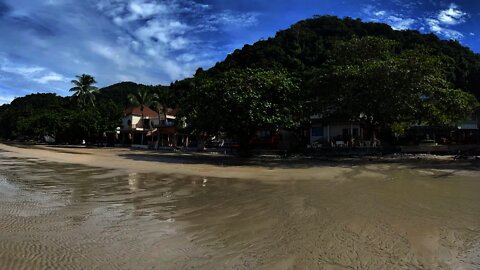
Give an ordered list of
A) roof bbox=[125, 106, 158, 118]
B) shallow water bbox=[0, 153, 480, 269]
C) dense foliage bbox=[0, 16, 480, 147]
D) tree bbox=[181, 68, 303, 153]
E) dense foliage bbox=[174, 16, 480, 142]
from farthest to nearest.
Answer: roof bbox=[125, 106, 158, 118]
tree bbox=[181, 68, 303, 153]
dense foliage bbox=[0, 16, 480, 147]
dense foliage bbox=[174, 16, 480, 142]
shallow water bbox=[0, 153, 480, 269]

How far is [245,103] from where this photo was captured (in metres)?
28.1

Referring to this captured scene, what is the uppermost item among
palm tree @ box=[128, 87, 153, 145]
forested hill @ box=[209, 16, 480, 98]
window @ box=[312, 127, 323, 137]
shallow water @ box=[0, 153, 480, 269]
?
forested hill @ box=[209, 16, 480, 98]

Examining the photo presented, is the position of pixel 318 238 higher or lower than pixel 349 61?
lower

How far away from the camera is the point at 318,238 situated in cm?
767

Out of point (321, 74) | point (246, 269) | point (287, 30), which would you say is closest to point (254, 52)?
point (287, 30)

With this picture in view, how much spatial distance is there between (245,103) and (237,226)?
19976mm

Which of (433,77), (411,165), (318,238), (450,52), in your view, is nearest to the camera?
(318,238)

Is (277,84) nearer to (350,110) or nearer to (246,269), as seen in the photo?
(350,110)

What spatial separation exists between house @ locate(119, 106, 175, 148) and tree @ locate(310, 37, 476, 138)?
37.9 metres

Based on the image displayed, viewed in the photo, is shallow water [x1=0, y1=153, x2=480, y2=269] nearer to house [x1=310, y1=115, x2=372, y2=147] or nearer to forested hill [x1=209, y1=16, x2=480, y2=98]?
house [x1=310, y1=115, x2=372, y2=147]

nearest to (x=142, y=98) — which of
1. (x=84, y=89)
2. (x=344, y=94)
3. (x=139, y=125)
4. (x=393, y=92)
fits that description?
(x=139, y=125)

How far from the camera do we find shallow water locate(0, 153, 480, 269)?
20.5ft

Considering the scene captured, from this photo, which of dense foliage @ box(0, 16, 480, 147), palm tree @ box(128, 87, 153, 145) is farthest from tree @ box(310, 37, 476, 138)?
palm tree @ box(128, 87, 153, 145)

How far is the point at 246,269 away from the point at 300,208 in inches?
204
